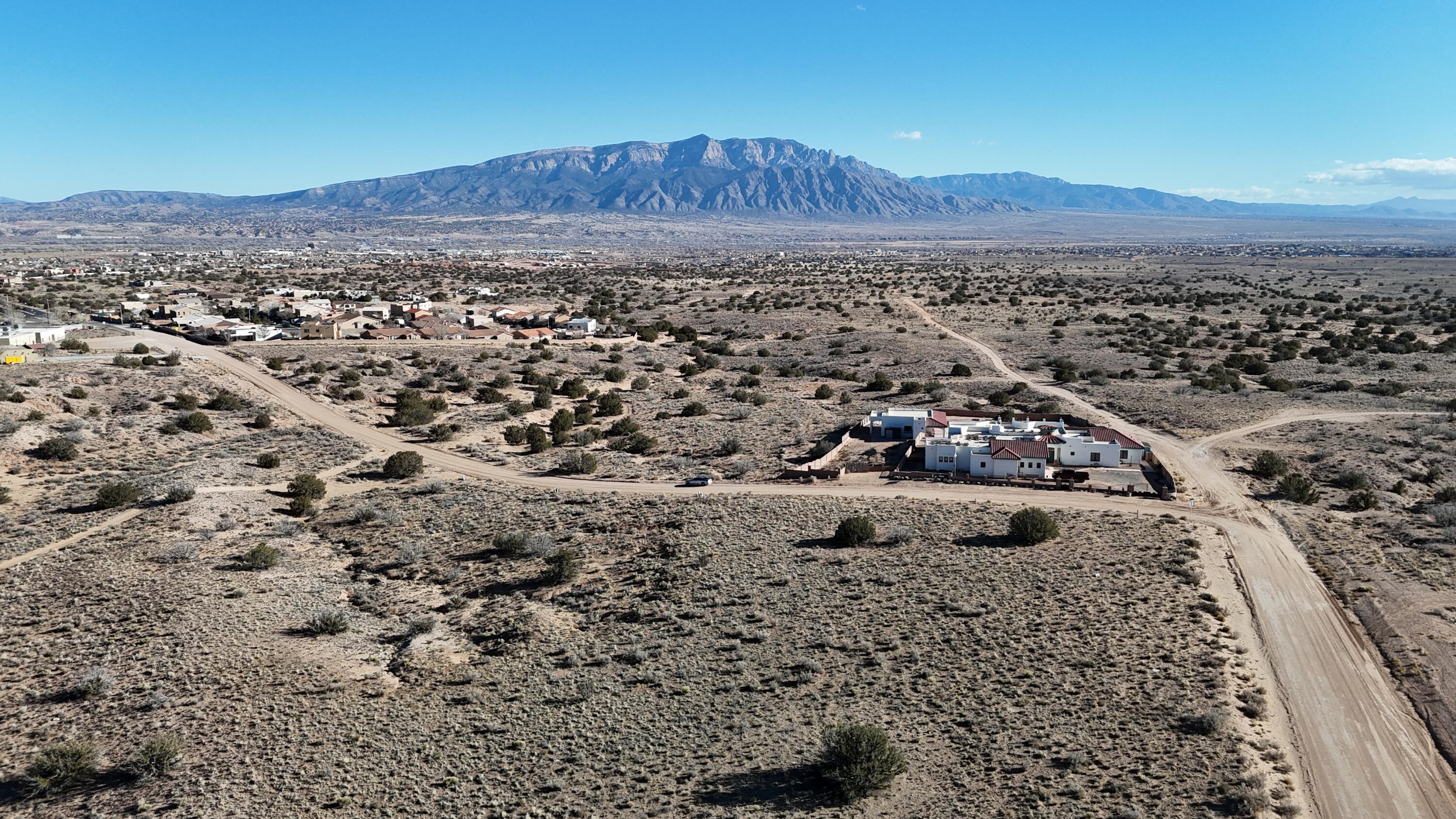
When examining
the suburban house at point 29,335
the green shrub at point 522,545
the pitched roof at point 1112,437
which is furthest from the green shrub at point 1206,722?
the suburban house at point 29,335

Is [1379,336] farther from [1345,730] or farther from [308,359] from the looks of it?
[308,359]

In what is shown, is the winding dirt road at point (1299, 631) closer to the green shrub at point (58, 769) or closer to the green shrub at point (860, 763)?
the green shrub at point (860, 763)

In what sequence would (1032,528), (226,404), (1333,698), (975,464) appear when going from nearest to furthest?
(1333,698) → (1032,528) → (975,464) → (226,404)

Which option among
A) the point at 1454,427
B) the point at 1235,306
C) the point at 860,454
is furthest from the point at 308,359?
the point at 1235,306

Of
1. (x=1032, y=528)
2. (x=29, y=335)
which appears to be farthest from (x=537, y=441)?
(x=29, y=335)

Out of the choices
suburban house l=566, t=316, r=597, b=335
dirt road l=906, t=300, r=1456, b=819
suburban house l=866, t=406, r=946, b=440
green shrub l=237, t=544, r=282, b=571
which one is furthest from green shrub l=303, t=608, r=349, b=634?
suburban house l=566, t=316, r=597, b=335

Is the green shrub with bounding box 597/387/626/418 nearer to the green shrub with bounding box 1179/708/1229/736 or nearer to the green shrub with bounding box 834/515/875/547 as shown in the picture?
the green shrub with bounding box 834/515/875/547

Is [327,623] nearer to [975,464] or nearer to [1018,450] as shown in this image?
[975,464]
